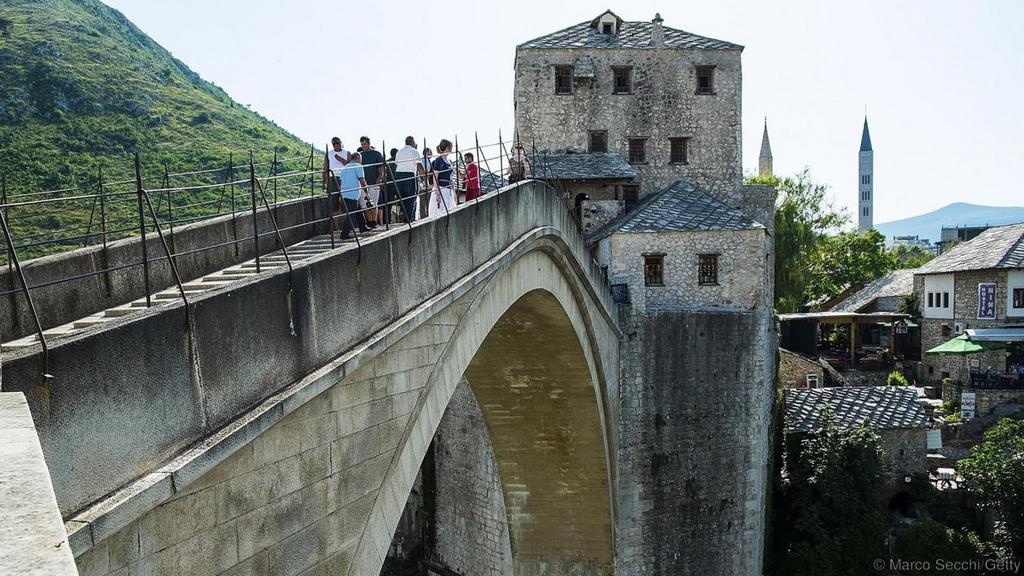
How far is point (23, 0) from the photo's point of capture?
136 ft

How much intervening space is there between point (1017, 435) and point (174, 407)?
27428 millimetres

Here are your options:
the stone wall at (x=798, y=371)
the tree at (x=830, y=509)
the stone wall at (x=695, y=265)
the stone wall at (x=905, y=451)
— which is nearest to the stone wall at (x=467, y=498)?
the stone wall at (x=695, y=265)

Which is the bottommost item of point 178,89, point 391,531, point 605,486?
point 605,486

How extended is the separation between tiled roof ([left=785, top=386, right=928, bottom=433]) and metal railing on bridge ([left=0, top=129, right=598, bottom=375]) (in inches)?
375

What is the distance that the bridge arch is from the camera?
49.2 ft

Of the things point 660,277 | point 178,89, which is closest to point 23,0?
point 178,89

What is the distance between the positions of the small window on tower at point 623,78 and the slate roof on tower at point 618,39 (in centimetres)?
57

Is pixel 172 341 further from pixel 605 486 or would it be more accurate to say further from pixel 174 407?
pixel 605 486

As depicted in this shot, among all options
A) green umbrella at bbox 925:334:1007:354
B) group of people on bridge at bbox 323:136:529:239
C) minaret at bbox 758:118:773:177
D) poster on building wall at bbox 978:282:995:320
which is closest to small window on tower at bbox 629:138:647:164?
group of people on bridge at bbox 323:136:529:239

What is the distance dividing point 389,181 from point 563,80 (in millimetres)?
14994

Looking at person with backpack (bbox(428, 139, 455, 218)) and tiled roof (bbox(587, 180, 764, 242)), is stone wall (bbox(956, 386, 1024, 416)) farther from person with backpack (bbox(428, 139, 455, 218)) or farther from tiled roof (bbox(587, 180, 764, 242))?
person with backpack (bbox(428, 139, 455, 218))

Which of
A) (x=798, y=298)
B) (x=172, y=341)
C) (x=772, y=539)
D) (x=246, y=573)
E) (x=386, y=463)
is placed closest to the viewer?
(x=172, y=341)

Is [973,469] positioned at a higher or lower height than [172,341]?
lower

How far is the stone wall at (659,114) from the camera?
24047 millimetres
